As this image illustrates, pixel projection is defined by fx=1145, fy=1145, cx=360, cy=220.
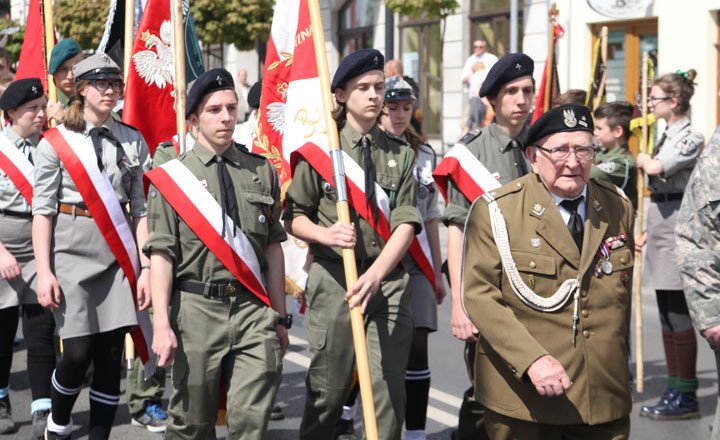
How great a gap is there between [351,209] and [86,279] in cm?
142

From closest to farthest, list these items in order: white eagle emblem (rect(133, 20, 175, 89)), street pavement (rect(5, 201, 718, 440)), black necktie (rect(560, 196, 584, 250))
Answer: black necktie (rect(560, 196, 584, 250)) → street pavement (rect(5, 201, 718, 440)) → white eagle emblem (rect(133, 20, 175, 89))

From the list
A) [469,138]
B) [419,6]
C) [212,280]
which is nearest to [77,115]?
[212,280]

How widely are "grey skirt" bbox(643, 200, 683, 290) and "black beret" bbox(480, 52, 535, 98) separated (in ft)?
7.41

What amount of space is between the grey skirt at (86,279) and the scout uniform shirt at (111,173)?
0.13m

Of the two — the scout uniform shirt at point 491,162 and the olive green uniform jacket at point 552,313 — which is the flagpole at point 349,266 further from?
the olive green uniform jacket at point 552,313

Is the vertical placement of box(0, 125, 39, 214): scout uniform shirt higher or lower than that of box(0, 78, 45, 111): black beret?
lower

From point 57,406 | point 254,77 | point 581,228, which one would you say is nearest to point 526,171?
point 581,228

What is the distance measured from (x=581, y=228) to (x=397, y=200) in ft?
4.29

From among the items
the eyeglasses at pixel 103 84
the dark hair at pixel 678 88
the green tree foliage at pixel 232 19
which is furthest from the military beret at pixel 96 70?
the green tree foliage at pixel 232 19

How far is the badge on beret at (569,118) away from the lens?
4.02 metres

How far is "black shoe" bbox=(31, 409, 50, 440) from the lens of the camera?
615 centimetres

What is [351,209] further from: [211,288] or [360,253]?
[211,288]

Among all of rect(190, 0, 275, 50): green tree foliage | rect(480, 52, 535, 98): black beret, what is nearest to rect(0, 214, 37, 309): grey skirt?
rect(480, 52, 535, 98): black beret

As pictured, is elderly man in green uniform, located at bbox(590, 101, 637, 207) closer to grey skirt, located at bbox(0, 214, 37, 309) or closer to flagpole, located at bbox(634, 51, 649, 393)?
flagpole, located at bbox(634, 51, 649, 393)
